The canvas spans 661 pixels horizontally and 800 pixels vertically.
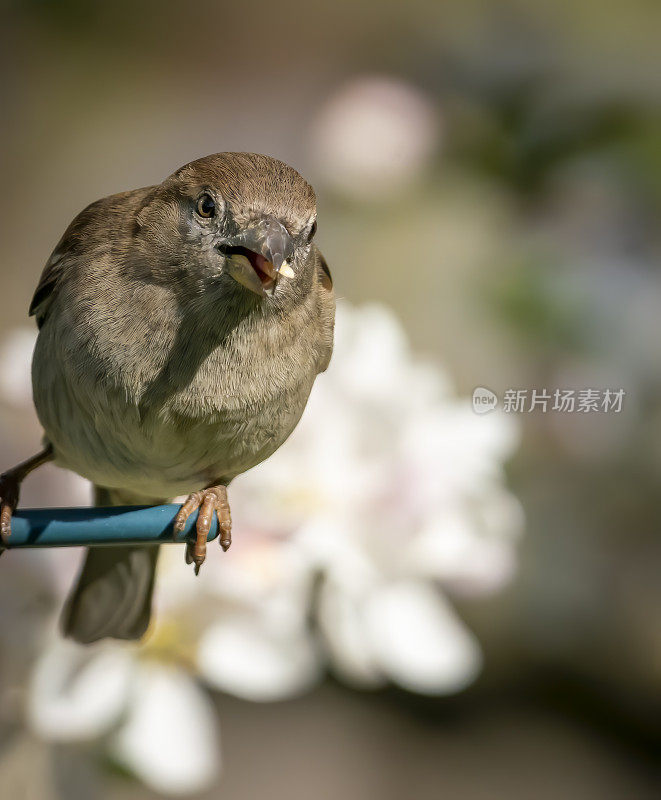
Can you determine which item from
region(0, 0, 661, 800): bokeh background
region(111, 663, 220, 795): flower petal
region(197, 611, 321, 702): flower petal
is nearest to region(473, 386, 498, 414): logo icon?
region(0, 0, 661, 800): bokeh background

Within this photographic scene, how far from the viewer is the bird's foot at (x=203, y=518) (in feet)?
3.02

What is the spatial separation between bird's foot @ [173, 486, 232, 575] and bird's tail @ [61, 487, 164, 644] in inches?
8.0

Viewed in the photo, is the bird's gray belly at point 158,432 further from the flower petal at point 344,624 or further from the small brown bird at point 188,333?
the flower petal at point 344,624

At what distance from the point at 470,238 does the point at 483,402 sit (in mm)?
626

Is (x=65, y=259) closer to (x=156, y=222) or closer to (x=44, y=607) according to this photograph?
(x=156, y=222)

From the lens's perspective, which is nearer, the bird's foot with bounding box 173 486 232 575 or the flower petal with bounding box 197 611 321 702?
the bird's foot with bounding box 173 486 232 575

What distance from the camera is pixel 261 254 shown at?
2.75ft

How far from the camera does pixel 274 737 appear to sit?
212 centimetres

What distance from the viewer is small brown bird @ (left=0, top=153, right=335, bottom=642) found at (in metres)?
0.88

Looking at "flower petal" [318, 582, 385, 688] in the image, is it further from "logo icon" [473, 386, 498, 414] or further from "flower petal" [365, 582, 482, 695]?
"logo icon" [473, 386, 498, 414]

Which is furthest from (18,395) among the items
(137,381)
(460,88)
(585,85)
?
(585,85)

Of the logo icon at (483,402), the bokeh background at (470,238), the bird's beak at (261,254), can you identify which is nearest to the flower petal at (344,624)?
the logo icon at (483,402)

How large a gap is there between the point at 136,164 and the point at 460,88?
0.70 metres

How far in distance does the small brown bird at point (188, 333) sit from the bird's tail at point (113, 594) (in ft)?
0.54
